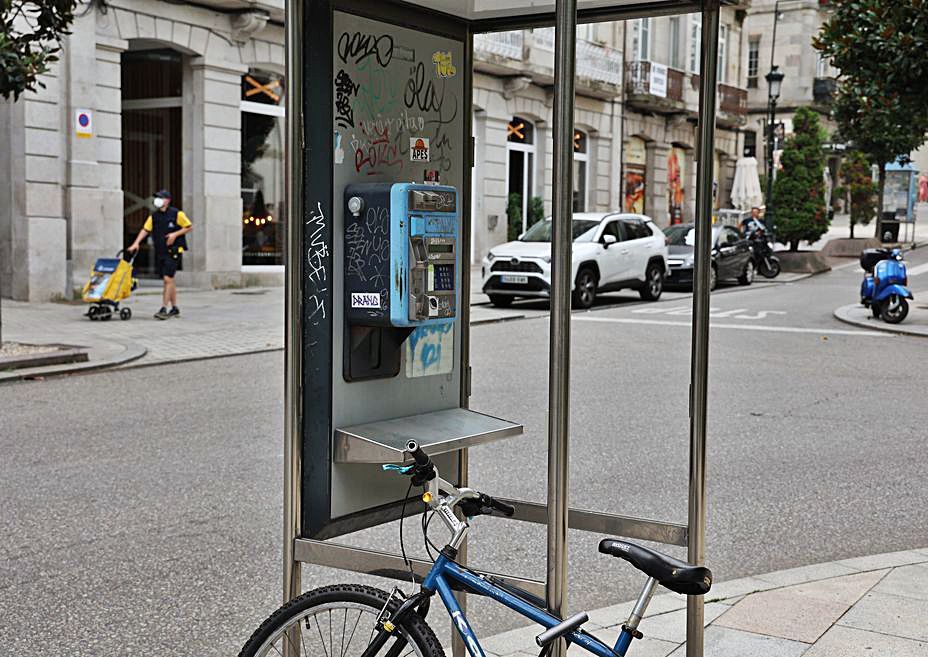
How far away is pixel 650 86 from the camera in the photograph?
37.0 meters

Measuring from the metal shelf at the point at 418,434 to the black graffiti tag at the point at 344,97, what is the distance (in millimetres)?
974

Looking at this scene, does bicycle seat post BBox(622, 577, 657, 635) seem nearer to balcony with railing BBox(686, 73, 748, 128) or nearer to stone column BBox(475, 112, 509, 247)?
stone column BBox(475, 112, 509, 247)

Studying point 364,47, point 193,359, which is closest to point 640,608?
point 364,47

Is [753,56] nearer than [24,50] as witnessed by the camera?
No

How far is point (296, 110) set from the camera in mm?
3385

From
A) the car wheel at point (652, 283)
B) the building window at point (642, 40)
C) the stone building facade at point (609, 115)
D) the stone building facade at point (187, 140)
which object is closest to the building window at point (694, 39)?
the stone building facade at point (609, 115)

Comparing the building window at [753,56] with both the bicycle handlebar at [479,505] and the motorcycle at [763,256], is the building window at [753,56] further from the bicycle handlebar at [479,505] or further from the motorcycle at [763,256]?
the bicycle handlebar at [479,505]

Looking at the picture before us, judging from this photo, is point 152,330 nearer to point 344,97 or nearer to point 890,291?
point 890,291

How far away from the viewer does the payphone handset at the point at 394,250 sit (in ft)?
11.6

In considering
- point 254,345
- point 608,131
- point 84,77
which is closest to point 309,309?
point 254,345

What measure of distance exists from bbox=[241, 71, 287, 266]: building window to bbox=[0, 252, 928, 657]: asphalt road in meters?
11.1

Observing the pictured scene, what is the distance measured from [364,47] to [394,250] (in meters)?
0.68

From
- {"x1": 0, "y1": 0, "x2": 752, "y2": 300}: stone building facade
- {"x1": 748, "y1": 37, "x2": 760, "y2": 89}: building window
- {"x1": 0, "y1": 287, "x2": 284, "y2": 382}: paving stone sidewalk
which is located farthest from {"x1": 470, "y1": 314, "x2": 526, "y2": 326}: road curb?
{"x1": 748, "y1": 37, "x2": 760, "y2": 89}: building window

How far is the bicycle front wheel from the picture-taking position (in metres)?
2.77
